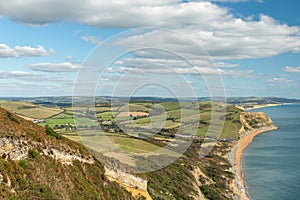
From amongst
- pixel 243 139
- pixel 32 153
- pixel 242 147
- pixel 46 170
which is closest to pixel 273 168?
pixel 242 147

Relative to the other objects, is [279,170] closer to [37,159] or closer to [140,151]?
[140,151]

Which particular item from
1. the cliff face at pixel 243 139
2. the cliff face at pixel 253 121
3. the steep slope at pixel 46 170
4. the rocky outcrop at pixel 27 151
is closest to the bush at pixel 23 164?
the steep slope at pixel 46 170

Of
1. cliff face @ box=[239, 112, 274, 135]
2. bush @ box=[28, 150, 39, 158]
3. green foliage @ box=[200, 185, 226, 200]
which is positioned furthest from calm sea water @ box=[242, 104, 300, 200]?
bush @ box=[28, 150, 39, 158]

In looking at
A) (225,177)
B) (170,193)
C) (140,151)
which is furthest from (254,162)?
(170,193)

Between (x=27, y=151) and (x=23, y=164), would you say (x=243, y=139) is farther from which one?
(x=23, y=164)

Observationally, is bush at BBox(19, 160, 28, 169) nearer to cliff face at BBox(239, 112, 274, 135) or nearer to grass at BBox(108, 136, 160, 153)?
grass at BBox(108, 136, 160, 153)

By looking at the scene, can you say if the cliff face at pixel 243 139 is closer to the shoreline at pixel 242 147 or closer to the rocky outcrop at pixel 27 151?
the shoreline at pixel 242 147
